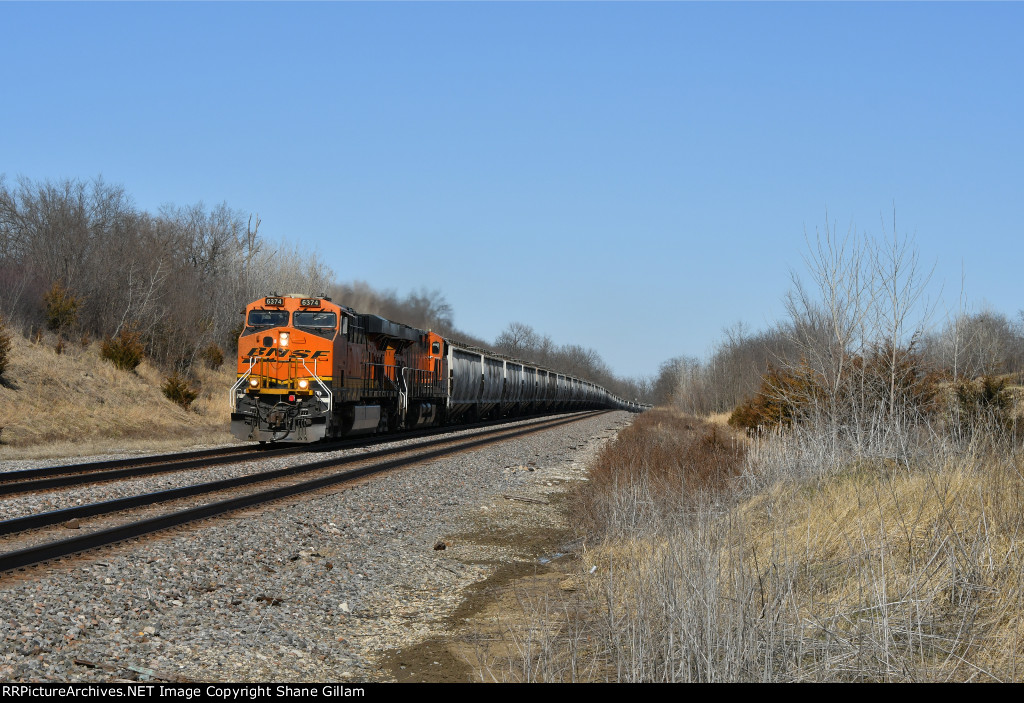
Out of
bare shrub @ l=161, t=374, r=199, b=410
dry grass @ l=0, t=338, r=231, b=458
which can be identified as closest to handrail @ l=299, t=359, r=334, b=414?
dry grass @ l=0, t=338, r=231, b=458

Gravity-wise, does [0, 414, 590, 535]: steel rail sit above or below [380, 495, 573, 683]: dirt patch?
above

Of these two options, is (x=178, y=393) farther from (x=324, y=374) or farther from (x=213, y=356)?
(x=324, y=374)

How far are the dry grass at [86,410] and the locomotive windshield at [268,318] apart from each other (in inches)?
173

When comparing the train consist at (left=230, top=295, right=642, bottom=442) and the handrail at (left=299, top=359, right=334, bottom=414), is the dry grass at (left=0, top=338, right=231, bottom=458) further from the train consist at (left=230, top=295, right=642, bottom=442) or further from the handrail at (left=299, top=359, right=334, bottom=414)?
the handrail at (left=299, top=359, right=334, bottom=414)

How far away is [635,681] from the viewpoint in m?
4.35

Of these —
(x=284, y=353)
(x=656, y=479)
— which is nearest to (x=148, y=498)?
(x=656, y=479)

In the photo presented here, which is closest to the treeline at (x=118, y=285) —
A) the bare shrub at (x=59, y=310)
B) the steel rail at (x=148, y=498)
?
the bare shrub at (x=59, y=310)

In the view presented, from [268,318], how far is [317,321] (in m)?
1.36

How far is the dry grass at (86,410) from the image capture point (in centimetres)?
2234

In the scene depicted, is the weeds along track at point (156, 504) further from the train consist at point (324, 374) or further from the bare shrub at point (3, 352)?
the bare shrub at point (3, 352)

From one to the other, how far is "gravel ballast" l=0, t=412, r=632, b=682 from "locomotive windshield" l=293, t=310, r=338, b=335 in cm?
965

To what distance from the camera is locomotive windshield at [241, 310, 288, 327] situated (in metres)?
20.9
